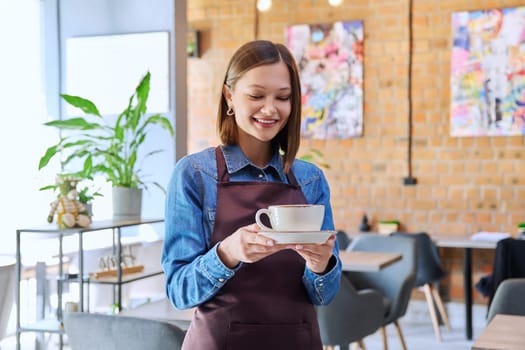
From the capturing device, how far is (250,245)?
3.94 feet

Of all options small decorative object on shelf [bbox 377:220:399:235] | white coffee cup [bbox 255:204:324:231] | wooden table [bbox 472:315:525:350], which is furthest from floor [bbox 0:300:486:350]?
white coffee cup [bbox 255:204:324:231]

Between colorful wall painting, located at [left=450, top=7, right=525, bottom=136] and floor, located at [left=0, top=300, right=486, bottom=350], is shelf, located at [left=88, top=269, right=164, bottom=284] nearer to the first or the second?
floor, located at [left=0, top=300, right=486, bottom=350]

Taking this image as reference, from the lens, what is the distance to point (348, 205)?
655cm

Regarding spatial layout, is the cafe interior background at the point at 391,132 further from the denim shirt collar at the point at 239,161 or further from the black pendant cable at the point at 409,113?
the denim shirt collar at the point at 239,161

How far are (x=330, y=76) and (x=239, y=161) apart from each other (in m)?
5.23

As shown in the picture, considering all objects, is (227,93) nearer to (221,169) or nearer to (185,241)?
(221,169)

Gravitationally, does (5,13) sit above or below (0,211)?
above

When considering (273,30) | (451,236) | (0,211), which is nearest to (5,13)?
(0,211)

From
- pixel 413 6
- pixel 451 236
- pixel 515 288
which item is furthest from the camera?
pixel 413 6

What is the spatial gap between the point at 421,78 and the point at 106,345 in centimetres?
481

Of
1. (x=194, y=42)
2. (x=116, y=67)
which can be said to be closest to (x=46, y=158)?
(x=116, y=67)

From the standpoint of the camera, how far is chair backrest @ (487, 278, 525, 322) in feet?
8.70

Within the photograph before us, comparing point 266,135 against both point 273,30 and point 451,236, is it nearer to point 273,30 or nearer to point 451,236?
point 451,236

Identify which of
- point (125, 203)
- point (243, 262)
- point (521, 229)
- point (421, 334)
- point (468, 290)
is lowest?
point (421, 334)
